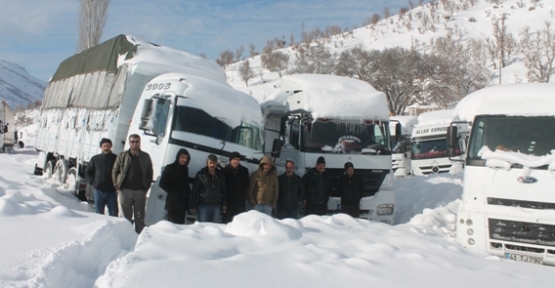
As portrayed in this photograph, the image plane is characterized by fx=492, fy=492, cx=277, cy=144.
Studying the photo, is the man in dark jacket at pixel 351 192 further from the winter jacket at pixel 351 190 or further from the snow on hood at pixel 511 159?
the snow on hood at pixel 511 159

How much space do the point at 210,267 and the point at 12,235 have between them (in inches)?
77.3

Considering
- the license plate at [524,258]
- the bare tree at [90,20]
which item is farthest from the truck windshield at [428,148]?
the bare tree at [90,20]

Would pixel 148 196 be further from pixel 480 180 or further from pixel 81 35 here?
pixel 81 35

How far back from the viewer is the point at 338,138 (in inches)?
396

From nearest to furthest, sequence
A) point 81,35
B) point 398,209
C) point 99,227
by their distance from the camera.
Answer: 1. point 99,227
2. point 398,209
3. point 81,35

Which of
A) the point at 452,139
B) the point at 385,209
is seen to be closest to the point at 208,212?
the point at 385,209

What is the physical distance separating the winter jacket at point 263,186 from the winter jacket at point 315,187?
1037 mm

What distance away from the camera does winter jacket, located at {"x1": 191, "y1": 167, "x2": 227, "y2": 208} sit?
7723mm

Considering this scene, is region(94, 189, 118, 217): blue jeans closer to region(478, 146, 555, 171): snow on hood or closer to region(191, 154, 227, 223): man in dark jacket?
region(191, 154, 227, 223): man in dark jacket

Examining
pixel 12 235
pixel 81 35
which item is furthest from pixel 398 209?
pixel 81 35

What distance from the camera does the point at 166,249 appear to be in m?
4.79

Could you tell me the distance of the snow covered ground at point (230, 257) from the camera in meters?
4.06

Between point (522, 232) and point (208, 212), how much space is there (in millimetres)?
4587

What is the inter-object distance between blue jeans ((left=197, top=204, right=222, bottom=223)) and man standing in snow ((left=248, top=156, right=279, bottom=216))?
738 millimetres
